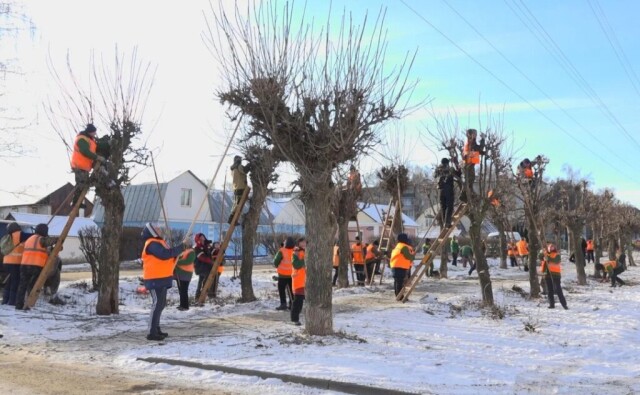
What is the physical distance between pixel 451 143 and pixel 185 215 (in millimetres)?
35992

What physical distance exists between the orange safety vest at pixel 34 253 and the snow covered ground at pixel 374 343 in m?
1.02

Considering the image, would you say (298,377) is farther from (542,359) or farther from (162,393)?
(542,359)

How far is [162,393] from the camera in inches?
239

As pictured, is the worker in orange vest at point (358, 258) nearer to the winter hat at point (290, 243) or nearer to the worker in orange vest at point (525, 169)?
the worker in orange vest at point (525, 169)

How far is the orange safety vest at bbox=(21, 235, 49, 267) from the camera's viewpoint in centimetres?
1175

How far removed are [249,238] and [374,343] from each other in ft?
20.7

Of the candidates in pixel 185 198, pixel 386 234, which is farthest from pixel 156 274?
pixel 185 198

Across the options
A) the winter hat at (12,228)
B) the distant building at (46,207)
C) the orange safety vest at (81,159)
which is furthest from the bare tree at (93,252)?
the distant building at (46,207)

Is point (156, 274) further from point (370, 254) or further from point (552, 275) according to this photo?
point (370, 254)

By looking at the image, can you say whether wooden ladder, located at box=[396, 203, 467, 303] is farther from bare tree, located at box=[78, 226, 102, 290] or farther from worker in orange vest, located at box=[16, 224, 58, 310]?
worker in orange vest, located at box=[16, 224, 58, 310]

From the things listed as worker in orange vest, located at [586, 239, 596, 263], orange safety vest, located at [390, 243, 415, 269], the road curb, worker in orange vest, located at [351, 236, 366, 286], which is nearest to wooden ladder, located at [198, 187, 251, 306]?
orange safety vest, located at [390, 243, 415, 269]

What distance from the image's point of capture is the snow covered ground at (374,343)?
6730mm

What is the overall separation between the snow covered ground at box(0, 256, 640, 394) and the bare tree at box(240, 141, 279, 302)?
59 cm

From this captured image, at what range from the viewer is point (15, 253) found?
12.2m
